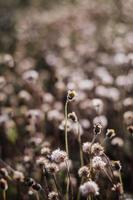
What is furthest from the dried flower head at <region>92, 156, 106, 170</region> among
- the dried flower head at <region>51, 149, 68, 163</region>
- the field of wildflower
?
the dried flower head at <region>51, 149, 68, 163</region>

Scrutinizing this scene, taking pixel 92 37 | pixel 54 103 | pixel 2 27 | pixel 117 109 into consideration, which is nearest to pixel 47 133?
pixel 54 103

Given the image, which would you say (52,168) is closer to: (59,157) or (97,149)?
(59,157)

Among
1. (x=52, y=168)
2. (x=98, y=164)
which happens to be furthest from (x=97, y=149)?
(x=52, y=168)

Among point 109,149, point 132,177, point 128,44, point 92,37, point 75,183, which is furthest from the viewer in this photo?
point 92,37

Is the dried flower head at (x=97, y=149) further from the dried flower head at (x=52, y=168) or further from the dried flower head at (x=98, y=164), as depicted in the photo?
the dried flower head at (x=52, y=168)

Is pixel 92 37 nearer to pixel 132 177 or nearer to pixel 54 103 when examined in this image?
pixel 54 103

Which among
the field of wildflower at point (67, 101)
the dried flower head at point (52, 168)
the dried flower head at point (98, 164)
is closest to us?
the dried flower head at point (98, 164)

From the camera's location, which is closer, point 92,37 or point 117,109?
point 117,109

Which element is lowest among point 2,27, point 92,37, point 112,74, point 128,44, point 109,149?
point 109,149

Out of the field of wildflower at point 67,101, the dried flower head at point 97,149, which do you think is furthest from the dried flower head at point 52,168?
the dried flower head at point 97,149

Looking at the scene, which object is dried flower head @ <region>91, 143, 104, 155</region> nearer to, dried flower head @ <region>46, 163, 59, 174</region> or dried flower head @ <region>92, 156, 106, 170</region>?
dried flower head @ <region>92, 156, 106, 170</region>
